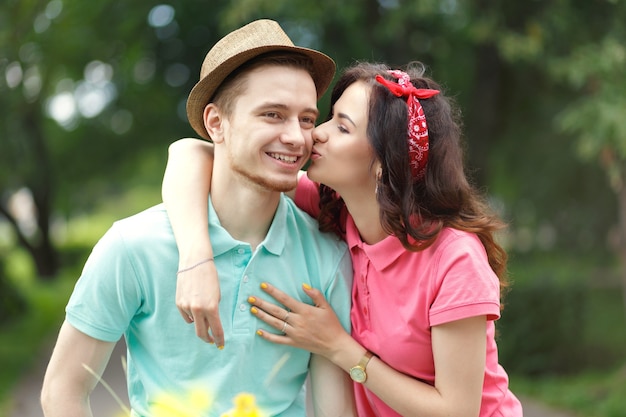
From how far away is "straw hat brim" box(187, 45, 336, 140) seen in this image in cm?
278

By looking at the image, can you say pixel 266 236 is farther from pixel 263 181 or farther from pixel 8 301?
pixel 8 301

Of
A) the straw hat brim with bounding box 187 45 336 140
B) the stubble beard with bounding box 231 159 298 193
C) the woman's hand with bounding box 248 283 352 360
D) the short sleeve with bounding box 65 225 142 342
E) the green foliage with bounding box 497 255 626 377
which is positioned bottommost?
the green foliage with bounding box 497 255 626 377

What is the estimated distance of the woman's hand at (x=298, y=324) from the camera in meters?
2.80

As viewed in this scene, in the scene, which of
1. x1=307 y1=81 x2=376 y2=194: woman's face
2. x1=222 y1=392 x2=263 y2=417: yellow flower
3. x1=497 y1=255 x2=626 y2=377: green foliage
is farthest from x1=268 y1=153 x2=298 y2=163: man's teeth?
x1=497 y1=255 x2=626 y2=377: green foliage

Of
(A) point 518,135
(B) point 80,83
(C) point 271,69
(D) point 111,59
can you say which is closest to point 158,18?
(D) point 111,59

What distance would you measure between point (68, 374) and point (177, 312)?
413 mm

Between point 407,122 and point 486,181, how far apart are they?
27.7 feet

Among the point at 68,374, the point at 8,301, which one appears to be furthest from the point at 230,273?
the point at 8,301

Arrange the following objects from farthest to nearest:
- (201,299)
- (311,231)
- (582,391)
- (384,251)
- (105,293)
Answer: (582,391) → (311,231) → (384,251) → (105,293) → (201,299)

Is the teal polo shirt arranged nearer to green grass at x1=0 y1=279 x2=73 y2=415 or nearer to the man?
the man

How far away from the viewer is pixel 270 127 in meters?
2.76

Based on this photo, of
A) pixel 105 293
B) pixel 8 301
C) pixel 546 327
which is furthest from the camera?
pixel 8 301

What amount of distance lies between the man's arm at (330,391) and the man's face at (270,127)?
2.28ft

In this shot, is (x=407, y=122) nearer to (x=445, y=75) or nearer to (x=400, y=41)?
(x=400, y=41)
